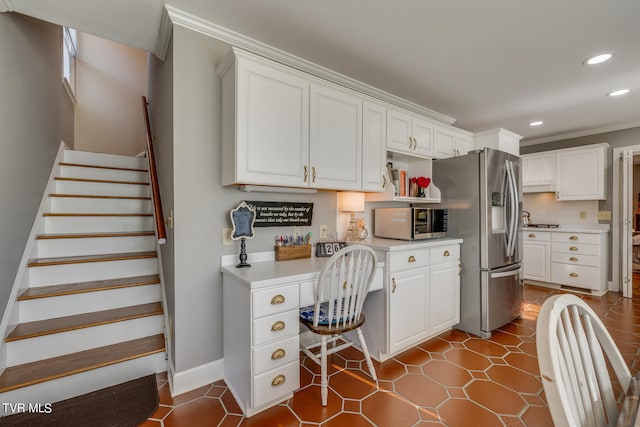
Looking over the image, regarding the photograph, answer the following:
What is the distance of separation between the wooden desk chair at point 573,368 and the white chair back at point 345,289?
43.0 inches

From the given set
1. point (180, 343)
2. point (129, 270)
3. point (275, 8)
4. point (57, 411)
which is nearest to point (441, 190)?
point (275, 8)

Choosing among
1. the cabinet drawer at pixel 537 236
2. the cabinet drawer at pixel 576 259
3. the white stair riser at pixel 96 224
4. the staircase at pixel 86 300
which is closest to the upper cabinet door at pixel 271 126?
the staircase at pixel 86 300

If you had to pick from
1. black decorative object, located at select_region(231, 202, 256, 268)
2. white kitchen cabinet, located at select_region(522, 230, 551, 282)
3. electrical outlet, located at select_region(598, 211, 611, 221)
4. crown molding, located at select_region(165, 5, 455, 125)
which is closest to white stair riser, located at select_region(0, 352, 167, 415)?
black decorative object, located at select_region(231, 202, 256, 268)

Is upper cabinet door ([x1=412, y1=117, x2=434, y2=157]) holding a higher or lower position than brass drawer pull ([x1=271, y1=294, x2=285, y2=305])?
higher

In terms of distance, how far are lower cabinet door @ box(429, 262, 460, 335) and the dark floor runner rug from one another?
7.34 feet

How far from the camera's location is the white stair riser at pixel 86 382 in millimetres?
1670

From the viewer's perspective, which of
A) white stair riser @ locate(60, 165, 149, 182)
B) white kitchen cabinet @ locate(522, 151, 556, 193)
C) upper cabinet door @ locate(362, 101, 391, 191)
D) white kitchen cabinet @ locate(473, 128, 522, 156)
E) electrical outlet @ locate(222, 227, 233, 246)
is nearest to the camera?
electrical outlet @ locate(222, 227, 233, 246)

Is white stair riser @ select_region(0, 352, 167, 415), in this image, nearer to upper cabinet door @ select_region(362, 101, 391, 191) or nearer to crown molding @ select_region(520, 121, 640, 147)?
upper cabinet door @ select_region(362, 101, 391, 191)

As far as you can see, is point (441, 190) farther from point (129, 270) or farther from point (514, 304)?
point (129, 270)

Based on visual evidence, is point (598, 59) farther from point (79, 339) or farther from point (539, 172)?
point (79, 339)

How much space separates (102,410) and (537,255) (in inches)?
215

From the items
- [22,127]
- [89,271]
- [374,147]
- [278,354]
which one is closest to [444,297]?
[374,147]

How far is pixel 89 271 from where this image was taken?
2.36 meters

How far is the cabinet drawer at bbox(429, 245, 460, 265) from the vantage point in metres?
2.64
